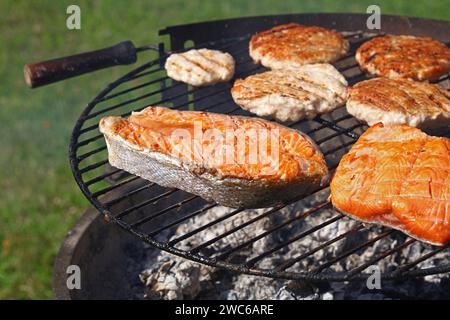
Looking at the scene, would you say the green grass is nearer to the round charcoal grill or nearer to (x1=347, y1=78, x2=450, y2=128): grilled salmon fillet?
the round charcoal grill

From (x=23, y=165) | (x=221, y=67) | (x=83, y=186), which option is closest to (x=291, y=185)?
(x=83, y=186)

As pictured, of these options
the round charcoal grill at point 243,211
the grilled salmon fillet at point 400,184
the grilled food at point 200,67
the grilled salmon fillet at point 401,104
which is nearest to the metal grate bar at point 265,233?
the grilled salmon fillet at point 400,184

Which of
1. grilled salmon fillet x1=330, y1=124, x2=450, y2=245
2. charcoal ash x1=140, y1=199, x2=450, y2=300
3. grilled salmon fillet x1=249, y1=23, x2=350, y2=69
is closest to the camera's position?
grilled salmon fillet x1=330, y1=124, x2=450, y2=245

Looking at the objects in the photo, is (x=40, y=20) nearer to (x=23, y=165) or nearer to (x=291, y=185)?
(x=23, y=165)

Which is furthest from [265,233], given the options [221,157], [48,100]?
[48,100]

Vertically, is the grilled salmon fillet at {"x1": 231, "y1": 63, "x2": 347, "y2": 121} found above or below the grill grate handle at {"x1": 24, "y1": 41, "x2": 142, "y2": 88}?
below

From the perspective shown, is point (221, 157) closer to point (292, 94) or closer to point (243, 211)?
point (292, 94)

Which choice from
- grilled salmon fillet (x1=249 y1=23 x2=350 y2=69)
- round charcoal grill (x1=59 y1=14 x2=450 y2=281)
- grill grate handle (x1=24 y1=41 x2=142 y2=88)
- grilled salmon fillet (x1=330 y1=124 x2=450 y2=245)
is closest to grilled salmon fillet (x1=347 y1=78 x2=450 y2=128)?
round charcoal grill (x1=59 y1=14 x2=450 y2=281)

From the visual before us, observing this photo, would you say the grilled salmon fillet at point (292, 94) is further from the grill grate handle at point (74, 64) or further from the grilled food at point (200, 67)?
the grill grate handle at point (74, 64)
